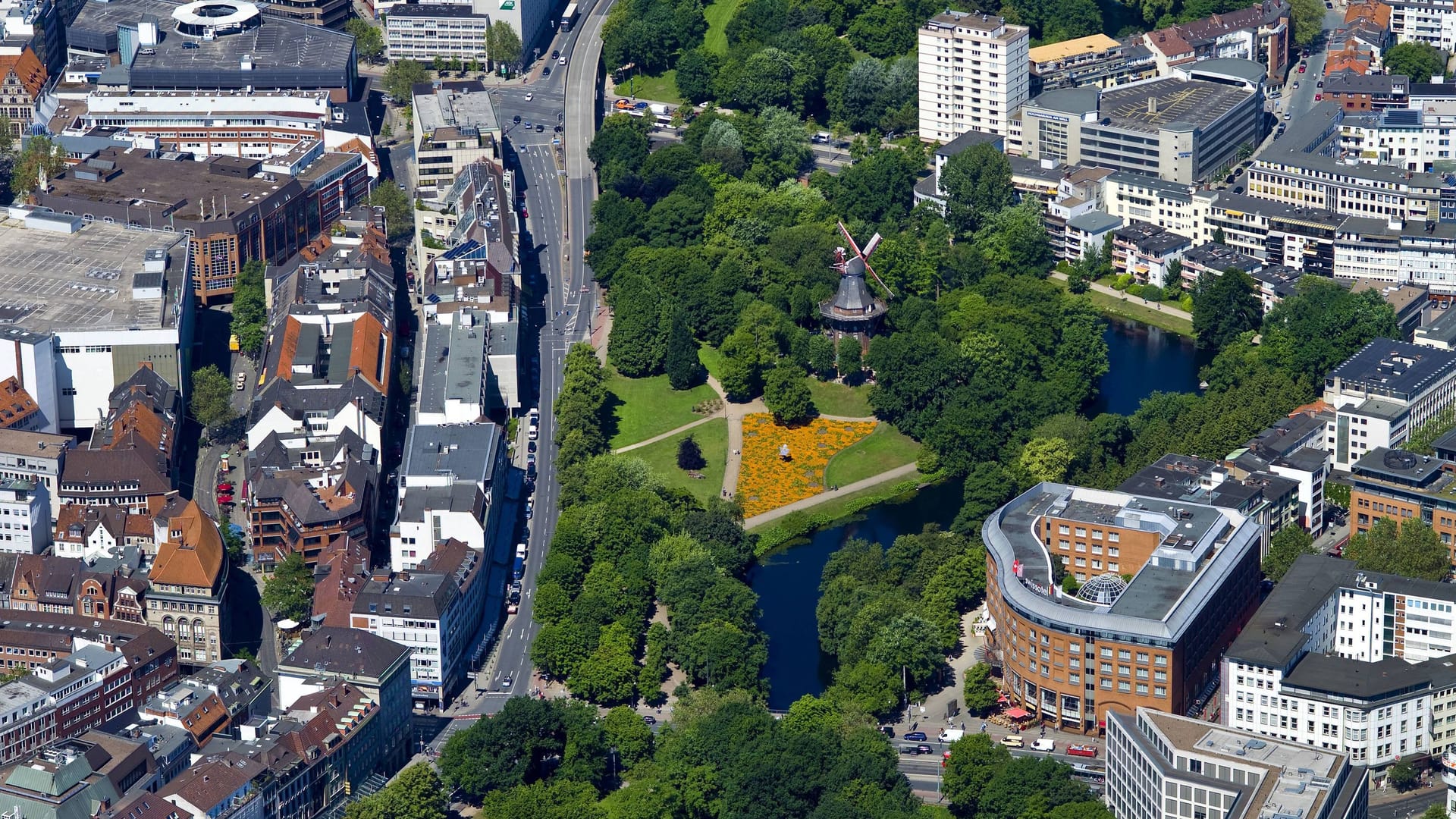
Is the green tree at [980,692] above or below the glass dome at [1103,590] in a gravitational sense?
below

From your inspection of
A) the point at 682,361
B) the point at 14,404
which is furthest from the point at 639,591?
the point at 14,404

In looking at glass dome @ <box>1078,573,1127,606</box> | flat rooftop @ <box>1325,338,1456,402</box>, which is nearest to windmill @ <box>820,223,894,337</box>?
flat rooftop @ <box>1325,338,1456,402</box>

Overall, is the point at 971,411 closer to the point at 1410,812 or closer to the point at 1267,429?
the point at 1267,429

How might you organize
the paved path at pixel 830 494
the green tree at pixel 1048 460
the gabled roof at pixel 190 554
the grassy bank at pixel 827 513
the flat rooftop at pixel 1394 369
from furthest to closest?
1. the paved path at pixel 830 494
2. the flat rooftop at pixel 1394 369
3. the green tree at pixel 1048 460
4. the grassy bank at pixel 827 513
5. the gabled roof at pixel 190 554

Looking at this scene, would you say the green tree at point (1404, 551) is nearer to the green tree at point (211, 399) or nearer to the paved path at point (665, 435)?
the paved path at point (665, 435)

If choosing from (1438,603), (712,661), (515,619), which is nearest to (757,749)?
(712,661)

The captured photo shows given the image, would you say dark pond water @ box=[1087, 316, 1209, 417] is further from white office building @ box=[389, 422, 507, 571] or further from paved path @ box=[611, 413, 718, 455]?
white office building @ box=[389, 422, 507, 571]

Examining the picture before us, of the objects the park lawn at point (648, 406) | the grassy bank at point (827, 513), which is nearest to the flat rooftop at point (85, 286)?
the park lawn at point (648, 406)

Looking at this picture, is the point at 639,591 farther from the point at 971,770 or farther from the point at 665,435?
the point at 971,770
